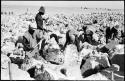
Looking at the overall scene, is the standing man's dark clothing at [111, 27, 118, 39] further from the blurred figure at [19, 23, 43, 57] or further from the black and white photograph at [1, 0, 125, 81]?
the blurred figure at [19, 23, 43, 57]

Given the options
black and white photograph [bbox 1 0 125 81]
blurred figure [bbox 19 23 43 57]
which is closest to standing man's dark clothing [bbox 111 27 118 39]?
black and white photograph [bbox 1 0 125 81]

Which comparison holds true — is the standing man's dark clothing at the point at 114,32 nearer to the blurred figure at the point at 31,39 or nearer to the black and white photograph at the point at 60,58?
the black and white photograph at the point at 60,58

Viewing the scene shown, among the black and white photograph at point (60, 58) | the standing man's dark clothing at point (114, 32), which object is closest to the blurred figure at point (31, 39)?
the black and white photograph at point (60, 58)

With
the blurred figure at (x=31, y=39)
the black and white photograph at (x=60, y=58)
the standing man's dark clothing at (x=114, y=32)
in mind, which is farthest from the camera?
the standing man's dark clothing at (x=114, y=32)

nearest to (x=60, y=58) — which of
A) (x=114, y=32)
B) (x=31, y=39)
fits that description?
(x=31, y=39)

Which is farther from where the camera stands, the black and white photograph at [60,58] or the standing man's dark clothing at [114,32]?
the standing man's dark clothing at [114,32]

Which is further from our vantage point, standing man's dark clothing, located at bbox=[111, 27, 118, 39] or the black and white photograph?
standing man's dark clothing, located at bbox=[111, 27, 118, 39]

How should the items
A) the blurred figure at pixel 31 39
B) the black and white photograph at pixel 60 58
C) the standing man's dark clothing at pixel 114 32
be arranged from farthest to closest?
the standing man's dark clothing at pixel 114 32 → the blurred figure at pixel 31 39 → the black and white photograph at pixel 60 58

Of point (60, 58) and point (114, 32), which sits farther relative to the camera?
point (114, 32)

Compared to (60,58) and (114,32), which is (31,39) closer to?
(60,58)

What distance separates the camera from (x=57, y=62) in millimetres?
5883

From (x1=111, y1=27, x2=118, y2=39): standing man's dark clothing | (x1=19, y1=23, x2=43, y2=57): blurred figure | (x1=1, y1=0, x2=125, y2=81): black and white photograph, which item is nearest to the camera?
(x1=1, y1=0, x2=125, y2=81): black and white photograph

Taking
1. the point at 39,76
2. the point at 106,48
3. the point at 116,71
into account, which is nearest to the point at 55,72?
the point at 39,76

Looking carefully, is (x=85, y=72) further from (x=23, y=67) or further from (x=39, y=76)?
(x=23, y=67)
